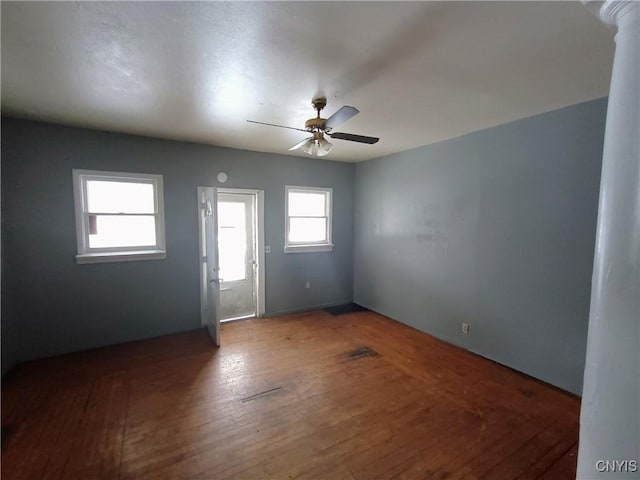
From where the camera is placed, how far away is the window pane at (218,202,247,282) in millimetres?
4457

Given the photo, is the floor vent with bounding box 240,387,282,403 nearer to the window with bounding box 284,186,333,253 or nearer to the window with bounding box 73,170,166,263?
the window with bounding box 73,170,166,263

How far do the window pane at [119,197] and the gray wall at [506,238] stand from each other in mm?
3559

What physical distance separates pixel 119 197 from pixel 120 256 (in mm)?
757

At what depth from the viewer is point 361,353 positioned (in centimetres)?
→ 344

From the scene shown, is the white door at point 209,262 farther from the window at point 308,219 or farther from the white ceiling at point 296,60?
the window at point 308,219

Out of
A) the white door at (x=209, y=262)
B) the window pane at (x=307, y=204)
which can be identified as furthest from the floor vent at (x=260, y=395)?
the window pane at (x=307, y=204)

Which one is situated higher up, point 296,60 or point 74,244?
point 296,60

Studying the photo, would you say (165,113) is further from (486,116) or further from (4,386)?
(486,116)

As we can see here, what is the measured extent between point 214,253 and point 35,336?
A: 214cm

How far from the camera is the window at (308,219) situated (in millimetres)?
4887

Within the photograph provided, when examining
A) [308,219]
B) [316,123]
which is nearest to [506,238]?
[316,123]

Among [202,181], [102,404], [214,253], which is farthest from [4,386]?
[202,181]

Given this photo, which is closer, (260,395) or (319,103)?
Answer: (319,103)

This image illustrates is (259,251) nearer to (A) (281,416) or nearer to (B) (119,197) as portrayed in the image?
(B) (119,197)
